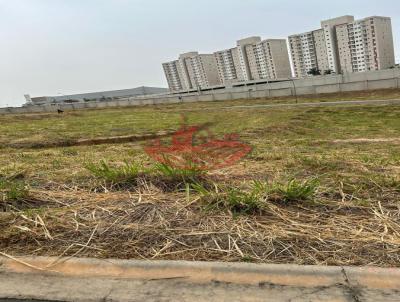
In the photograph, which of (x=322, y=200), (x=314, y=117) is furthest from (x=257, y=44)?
(x=322, y=200)

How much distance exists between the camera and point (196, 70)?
11412 centimetres

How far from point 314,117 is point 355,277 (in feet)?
65.8

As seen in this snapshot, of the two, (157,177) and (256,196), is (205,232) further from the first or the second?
(157,177)

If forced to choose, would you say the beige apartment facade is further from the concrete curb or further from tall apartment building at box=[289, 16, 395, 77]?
the concrete curb

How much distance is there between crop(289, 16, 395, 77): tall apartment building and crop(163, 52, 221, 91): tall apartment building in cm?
3325

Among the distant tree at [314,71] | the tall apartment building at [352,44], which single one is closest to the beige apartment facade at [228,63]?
the distant tree at [314,71]

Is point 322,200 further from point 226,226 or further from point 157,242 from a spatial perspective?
point 157,242

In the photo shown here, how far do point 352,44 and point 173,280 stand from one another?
8657cm

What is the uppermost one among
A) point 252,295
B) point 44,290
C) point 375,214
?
point 44,290

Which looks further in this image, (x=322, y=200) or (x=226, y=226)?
(x=322, y=200)

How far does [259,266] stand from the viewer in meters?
2.41

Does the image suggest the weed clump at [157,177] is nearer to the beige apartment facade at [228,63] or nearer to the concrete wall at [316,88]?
the concrete wall at [316,88]

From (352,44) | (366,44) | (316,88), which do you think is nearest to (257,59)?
(352,44)

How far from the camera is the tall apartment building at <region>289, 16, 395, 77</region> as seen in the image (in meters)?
76.7
